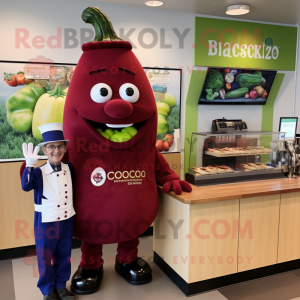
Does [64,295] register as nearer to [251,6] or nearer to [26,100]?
[26,100]

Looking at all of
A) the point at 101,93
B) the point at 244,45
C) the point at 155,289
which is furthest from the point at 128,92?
the point at 244,45

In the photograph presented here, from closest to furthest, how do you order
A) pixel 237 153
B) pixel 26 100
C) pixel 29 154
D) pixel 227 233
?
1. pixel 29 154
2. pixel 227 233
3. pixel 237 153
4. pixel 26 100

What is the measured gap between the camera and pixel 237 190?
277 centimetres

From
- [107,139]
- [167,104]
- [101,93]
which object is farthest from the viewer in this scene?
[167,104]

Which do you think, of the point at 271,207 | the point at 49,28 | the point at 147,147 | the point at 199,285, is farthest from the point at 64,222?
the point at 49,28

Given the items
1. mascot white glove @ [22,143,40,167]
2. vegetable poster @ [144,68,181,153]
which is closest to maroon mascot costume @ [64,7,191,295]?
mascot white glove @ [22,143,40,167]

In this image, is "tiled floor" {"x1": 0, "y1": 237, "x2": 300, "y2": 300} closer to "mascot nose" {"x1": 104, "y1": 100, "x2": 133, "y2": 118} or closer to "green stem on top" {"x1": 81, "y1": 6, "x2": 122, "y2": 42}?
"mascot nose" {"x1": 104, "y1": 100, "x2": 133, "y2": 118}

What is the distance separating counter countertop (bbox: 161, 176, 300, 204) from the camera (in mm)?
2555

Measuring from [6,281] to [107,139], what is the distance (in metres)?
1.73

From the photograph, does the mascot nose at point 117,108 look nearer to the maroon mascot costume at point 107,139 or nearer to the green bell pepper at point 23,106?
the maroon mascot costume at point 107,139

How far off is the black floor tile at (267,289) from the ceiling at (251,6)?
297cm

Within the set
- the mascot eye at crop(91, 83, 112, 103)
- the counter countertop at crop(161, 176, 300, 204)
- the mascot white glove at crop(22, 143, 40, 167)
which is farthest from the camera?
the counter countertop at crop(161, 176, 300, 204)

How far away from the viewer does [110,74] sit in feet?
7.78

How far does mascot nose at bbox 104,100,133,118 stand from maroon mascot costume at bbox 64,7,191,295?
6cm
